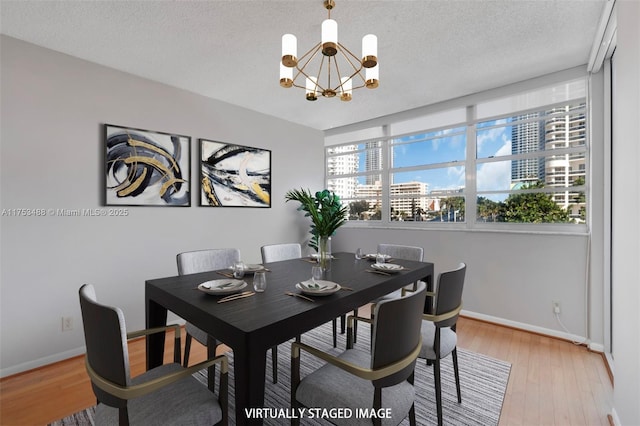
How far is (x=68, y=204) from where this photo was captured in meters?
2.54

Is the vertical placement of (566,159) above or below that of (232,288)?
above

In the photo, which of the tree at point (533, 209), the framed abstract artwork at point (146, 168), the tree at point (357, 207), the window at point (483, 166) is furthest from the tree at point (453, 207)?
the framed abstract artwork at point (146, 168)

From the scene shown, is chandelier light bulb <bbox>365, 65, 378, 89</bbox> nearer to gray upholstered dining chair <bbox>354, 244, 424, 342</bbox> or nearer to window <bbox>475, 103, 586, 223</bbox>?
gray upholstered dining chair <bbox>354, 244, 424, 342</bbox>

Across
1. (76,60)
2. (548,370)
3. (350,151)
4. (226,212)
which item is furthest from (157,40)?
(548,370)

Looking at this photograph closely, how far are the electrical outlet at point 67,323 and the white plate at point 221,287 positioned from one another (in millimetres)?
1903

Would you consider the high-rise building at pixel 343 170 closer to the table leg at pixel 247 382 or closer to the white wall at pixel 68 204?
the white wall at pixel 68 204

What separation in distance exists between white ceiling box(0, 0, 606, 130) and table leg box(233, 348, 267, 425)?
2106 mm

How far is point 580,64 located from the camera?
278 cm

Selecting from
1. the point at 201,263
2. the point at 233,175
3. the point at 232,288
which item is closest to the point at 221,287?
the point at 232,288

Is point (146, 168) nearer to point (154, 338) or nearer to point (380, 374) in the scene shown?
point (154, 338)

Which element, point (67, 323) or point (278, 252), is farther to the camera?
point (278, 252)

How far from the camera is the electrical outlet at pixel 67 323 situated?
8.26 ft

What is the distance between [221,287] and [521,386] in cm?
227

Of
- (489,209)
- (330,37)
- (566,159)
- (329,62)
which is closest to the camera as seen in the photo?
(330,37)
